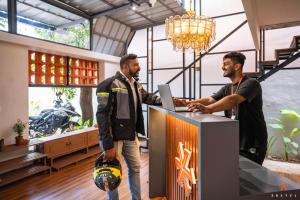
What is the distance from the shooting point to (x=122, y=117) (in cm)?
219

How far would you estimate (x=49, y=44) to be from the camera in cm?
428

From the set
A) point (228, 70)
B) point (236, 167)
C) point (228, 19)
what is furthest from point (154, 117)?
point (228, 19)

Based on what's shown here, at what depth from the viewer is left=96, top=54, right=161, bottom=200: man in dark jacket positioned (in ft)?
6.80

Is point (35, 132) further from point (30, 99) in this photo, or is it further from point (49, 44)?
point (49, 44)

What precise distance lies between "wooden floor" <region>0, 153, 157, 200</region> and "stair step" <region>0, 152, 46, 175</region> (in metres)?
0.30

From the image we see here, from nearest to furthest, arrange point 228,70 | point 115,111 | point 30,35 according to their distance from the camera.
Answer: point 228,70 → point 115,111 → point 30,35

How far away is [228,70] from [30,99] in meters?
4.09

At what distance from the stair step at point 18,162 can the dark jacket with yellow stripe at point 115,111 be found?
7.37 ft

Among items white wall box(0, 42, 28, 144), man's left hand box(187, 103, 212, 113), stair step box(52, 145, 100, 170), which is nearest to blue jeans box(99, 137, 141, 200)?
man's left hand box(187, 103, 212, 113)

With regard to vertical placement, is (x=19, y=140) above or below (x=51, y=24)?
below

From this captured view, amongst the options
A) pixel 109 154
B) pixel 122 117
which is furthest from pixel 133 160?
pixel 122 117

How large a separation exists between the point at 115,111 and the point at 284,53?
3.10 metres

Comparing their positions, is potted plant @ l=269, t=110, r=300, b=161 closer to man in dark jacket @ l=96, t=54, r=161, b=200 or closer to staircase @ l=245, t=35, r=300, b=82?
staircase @ l=245, t=35, r=300, b=82

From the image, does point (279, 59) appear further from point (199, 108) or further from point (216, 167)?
point (216, 167)
